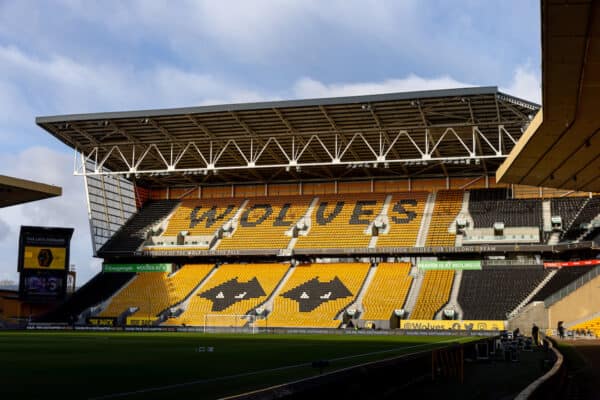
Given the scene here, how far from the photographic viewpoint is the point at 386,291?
2068 inches

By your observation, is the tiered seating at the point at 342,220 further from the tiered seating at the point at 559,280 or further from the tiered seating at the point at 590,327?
the tiered seating at the point at 590,327

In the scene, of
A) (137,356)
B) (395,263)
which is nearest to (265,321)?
(395,263)

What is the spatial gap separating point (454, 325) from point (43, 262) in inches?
1188

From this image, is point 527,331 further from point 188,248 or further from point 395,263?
point 188,248

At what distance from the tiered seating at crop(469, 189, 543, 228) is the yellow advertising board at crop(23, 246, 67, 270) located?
1260 inches

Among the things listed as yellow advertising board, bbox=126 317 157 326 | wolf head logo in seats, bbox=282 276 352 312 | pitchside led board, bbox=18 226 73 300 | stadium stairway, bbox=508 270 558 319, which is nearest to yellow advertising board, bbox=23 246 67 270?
pitchside led board, bbox=18 226 73 300

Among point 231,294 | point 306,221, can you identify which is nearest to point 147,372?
point 231,294

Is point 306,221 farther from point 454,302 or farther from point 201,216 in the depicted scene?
point 454,302

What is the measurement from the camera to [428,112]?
48.5 meters

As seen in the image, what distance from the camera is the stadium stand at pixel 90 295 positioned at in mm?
57531

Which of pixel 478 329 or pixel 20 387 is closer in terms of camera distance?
pixel 20 387

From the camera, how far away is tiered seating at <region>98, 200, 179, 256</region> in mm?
63031

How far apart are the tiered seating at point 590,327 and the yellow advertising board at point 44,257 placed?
36.2m

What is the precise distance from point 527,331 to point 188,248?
29.0 m
